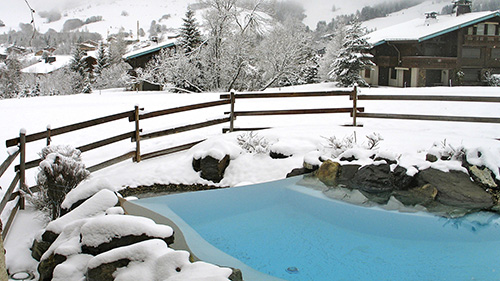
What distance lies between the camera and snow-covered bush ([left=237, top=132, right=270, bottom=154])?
7.55 m

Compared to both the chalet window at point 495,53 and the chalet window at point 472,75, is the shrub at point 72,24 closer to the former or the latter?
the chalet window at point 472,75

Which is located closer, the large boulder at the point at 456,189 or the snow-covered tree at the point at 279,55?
the large boulder at the point at 456,189

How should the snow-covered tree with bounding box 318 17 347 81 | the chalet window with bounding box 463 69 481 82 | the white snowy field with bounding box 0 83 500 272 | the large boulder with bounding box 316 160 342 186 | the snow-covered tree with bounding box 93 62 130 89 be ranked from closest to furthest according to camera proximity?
the white snowy field with bounding box 0 83 500 272
the large boulder with bounding box 316 160 342 186
the chalet window with bounding box 463 69 481 82
the snow-covered tree with bounding box 318 17 347 81
the snow-covered tree with bounding box 93 62 130 89

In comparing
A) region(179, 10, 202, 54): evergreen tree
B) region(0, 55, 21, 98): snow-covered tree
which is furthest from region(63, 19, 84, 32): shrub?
region(179, 10, 202, 54): evergreen tree

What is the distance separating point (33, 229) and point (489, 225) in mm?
5322

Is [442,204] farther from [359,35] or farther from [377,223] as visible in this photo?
[359,35]

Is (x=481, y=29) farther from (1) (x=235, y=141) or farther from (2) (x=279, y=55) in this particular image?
(1) (x=235, y=141)

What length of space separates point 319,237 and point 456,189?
2231 millimetres

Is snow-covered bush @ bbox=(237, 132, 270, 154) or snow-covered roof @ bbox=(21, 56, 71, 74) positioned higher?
snow-covered roof @ bbox=(21, 56, 71, 74)

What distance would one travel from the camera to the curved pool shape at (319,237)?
4086 millimetres

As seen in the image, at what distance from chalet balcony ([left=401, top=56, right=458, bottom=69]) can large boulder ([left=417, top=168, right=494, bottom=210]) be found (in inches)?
1044

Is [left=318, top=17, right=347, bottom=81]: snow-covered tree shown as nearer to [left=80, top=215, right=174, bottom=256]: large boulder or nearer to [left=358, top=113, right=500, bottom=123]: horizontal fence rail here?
[left=358, top=113, right=500, bottom=123]: horizontal fence rail

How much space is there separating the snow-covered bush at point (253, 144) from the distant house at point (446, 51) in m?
24.7

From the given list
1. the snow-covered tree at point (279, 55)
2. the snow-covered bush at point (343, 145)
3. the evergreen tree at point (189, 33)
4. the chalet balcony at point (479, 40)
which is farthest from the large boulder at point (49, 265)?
the chalet balcony at point (479, 40)
